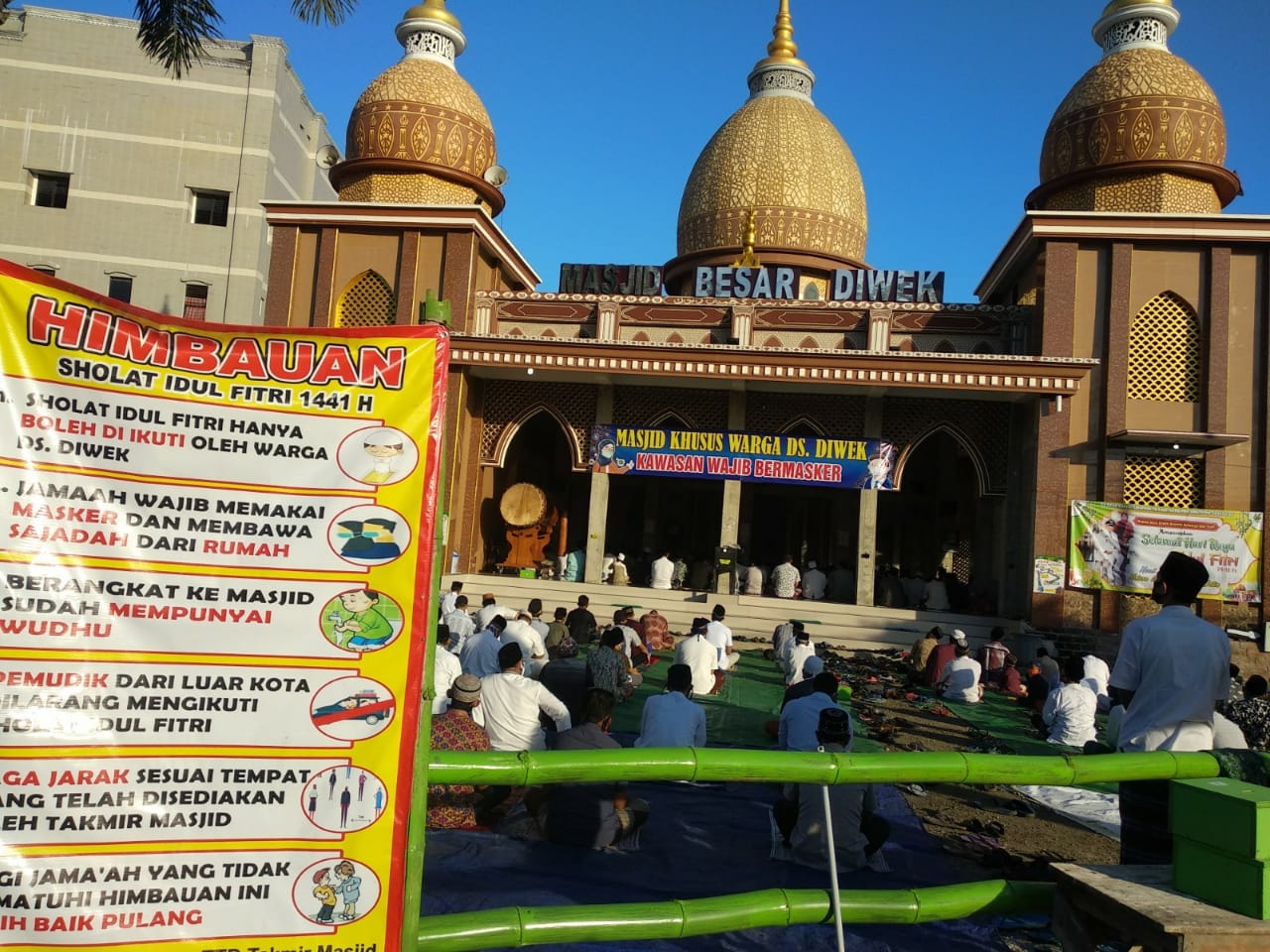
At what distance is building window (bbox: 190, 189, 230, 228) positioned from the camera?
26406mm

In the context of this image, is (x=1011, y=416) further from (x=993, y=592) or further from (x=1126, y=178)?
(x=1126, y=178)

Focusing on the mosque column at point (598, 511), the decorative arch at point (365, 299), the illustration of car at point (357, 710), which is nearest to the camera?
the illustration of car at point (357, 710)

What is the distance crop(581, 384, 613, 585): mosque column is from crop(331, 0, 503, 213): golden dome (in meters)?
5.72

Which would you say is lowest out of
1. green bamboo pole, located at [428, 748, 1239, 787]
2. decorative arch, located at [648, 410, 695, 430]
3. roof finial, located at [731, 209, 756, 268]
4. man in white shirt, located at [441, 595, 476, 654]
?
man in white shirt, located at [441, 595, 476, 654]

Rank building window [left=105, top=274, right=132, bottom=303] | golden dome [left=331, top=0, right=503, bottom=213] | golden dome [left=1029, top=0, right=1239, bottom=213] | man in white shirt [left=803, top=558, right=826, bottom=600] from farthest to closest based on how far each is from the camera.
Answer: building window [left=105, top=274, right=132, bottom=303] → golden dome [left=331, top=0, right=503, bottom=213] → golden dome [left=1029, top=0, right=1239, bottom=213] → man in white shirt [left=803, top=558, right=826, bottom=600]

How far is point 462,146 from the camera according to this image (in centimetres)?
1978

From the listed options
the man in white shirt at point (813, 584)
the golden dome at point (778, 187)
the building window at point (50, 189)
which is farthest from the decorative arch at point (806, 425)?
the building window at point (50, 189)

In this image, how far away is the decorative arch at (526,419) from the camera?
1795 centimetres

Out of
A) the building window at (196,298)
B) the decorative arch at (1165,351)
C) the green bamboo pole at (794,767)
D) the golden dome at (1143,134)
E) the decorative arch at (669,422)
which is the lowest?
the green bamboo pole at (794,767)

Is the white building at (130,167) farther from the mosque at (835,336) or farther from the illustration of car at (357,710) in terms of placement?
the illustration of car at (357,710)

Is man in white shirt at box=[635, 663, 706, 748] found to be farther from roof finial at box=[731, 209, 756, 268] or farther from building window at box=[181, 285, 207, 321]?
building window at box=[181, 285, 207, 321]

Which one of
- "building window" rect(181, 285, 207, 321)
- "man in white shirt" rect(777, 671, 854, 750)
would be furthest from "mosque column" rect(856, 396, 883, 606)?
"building window" rect(181, 285, 207, 321)

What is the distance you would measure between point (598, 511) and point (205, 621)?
49.5 ft

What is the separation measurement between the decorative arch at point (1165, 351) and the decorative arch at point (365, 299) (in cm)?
1366
